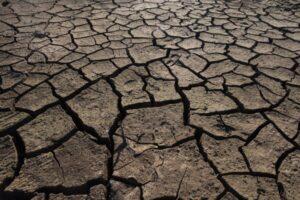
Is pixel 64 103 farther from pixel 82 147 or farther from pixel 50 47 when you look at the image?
pixel 50 47

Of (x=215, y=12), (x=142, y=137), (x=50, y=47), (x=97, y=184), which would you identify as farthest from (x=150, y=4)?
(x=97, y=184)

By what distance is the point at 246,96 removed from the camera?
2.34 metres

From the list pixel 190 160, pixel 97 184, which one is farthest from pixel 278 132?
pixel 97 184

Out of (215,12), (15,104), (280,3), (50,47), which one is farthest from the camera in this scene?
(280,3)

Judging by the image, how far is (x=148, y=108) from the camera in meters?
2.20

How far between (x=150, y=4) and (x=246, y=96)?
2496 mm

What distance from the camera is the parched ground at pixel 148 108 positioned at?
1652mm

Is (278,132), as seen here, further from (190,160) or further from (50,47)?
(50,47)

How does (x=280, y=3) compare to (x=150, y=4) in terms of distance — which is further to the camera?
(x=280, y=3)

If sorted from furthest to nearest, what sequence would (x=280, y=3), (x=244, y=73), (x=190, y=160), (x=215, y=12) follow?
(x=280, y=3), (x=215, y=12), (x=244, y=73), (x=190, y=160)

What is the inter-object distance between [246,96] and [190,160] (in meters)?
0.85

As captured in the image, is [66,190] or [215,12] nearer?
[66,190]

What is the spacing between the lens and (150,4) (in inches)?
170

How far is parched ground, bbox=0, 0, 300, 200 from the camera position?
1.65 meters
